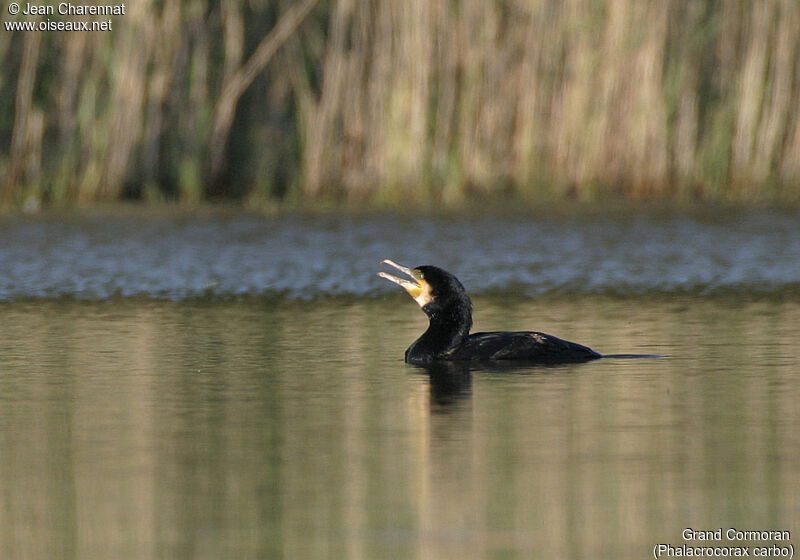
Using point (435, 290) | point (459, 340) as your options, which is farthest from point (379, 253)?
point (459, 340)

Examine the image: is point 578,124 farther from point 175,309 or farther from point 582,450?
point 582,450

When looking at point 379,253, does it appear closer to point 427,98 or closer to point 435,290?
point 427,98

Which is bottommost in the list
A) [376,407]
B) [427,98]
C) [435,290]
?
[376,407]

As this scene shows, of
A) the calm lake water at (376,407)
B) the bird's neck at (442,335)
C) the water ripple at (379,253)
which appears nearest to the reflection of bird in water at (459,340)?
the bird's neck at (442,335)

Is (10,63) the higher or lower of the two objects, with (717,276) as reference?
higher

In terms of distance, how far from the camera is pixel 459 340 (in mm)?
8703

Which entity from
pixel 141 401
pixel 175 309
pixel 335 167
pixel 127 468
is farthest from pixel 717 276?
pixel 127 468

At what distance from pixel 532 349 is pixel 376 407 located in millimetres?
1443

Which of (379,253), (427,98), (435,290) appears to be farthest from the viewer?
(427,98)

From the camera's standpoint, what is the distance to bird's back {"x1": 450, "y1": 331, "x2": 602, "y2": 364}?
8.35 meters

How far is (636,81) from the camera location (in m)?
16.6

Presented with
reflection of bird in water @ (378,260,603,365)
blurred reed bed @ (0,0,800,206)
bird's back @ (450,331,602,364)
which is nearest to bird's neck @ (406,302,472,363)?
reflection of bird in water @ (378,260,603,365)

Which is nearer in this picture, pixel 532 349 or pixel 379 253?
pixel 532 349

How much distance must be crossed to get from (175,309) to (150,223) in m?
4.73
